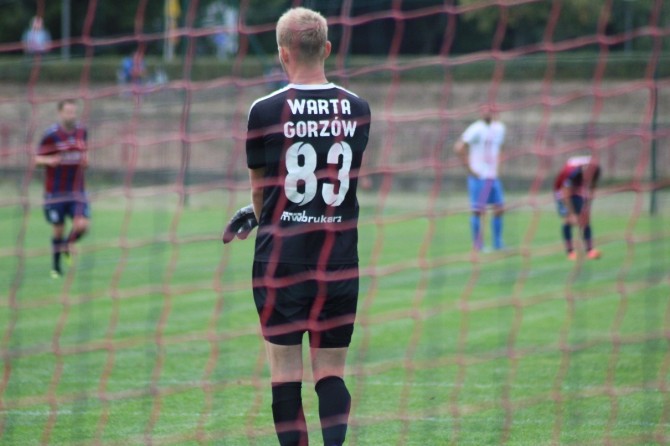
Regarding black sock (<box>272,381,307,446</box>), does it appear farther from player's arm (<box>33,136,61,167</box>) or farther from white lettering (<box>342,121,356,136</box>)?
player's arm (<box>33,136,61,167</box>)

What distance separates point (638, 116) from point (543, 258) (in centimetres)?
1253

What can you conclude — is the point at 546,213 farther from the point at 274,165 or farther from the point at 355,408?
the point at 274,165

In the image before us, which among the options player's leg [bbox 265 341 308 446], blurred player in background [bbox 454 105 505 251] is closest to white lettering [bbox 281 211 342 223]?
player's leg [bbox 265 341 308 446]

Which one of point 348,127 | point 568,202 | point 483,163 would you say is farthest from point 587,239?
point 348,127

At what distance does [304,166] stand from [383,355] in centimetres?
372

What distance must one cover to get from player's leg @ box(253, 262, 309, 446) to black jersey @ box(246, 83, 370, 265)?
0.37ft

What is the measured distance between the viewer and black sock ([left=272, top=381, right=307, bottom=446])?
14.2 ft

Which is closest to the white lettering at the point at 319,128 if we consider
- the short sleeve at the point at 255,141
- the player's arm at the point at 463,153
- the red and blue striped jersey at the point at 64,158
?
the short sleeve at the point at 255,141

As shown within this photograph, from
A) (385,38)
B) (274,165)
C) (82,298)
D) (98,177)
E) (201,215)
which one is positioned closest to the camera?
(274,165)

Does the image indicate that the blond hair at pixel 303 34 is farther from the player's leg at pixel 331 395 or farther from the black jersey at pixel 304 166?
the player's leg at pixel 331 395

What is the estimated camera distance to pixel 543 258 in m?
13.9

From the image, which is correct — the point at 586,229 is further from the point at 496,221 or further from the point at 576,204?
the point at 496,221

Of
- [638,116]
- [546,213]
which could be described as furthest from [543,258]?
[638,116]

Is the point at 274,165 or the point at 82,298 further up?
the point at 274,165
